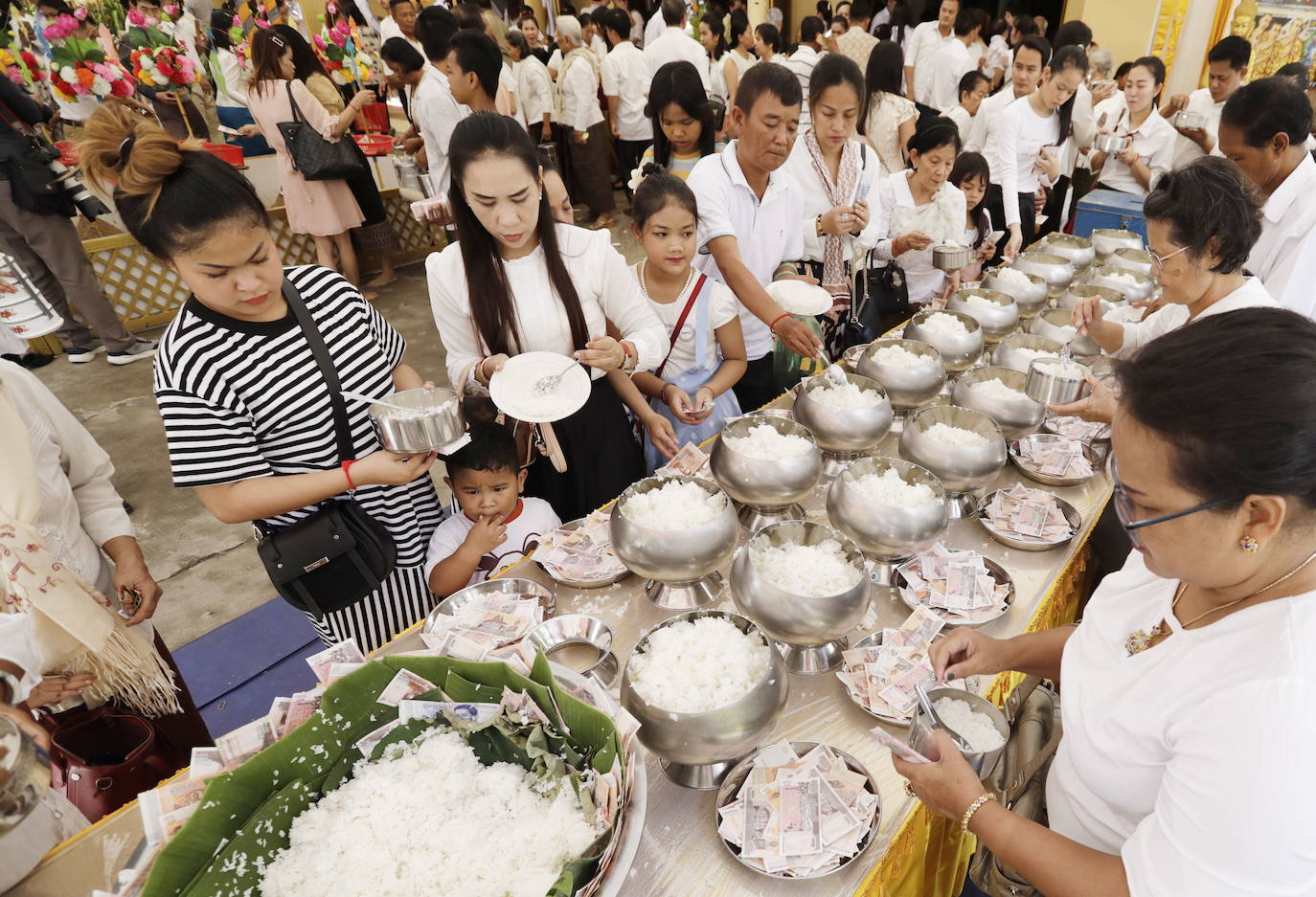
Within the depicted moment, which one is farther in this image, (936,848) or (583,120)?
(583,120)

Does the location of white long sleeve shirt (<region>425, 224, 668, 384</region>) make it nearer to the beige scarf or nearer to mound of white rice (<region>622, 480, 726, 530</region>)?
mound of white rice (<region>622, 480, 726, 530</region>)

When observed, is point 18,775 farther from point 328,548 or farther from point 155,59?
point 155,59

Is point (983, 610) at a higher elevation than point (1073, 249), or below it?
below

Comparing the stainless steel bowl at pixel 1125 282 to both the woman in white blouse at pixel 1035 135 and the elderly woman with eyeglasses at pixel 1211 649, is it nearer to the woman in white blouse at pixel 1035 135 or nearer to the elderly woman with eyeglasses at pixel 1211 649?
the woman in white blouse at pixel 1035 135

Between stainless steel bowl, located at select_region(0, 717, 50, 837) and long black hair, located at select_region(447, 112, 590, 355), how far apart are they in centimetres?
128

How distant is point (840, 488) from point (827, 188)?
1712mm

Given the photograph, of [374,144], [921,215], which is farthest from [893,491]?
[374,144]

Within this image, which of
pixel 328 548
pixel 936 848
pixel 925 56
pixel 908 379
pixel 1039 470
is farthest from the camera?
pixel 925 56

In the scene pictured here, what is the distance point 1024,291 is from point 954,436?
1176 mm

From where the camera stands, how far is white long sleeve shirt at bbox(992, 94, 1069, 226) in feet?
12.5

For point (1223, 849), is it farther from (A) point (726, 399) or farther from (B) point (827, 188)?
(B) point (827, 188)

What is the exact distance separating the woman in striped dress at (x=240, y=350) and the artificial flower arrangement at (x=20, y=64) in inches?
217

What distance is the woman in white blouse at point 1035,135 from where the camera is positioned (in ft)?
12.3

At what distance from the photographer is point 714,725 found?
0.98m
